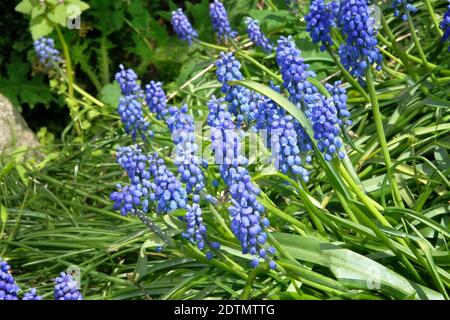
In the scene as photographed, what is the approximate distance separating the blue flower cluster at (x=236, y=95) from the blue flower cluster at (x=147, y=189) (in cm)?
40

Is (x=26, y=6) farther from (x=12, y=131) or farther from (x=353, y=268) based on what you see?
(x=353, y=268)

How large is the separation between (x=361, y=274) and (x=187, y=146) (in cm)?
88

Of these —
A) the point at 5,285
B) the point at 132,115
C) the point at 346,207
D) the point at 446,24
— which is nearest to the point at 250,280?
the point at 346,207

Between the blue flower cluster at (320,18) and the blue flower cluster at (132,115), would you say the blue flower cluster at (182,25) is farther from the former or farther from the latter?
the blue flower cluster at (320,18)

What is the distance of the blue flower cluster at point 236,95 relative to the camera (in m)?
3.53

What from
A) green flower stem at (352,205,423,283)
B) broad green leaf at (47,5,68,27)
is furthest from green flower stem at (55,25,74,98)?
green flower stem at (352,205,423,283)

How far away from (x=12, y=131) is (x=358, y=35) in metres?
3.08

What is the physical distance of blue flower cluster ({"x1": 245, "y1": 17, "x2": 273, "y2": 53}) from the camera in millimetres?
5117

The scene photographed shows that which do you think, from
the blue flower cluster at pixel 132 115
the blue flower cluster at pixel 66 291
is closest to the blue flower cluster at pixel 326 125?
the blue flower cluster at pixel 66 291
